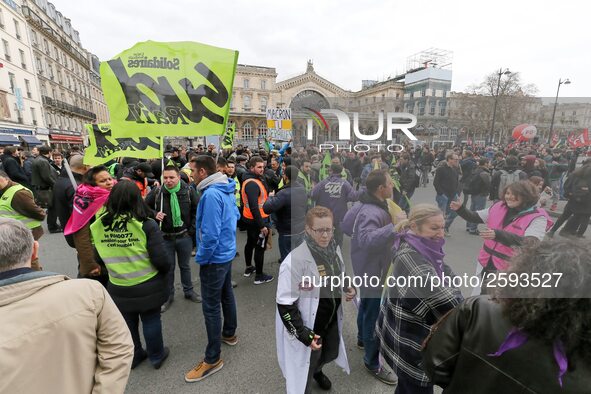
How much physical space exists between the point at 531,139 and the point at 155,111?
127 inches

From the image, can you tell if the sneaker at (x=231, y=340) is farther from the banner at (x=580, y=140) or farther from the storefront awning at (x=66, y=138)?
the storefront awning at (x=66, y=138)

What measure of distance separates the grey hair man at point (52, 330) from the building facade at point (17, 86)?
102 feet

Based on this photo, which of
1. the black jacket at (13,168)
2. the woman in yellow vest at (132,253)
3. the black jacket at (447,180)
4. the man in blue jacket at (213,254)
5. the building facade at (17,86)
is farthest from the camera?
the building facade at (17,86)

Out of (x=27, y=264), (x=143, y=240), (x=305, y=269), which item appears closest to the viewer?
(x=27, y=264)

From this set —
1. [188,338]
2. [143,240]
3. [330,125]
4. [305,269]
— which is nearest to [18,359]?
[143,240]

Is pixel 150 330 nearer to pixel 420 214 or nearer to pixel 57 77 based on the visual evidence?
pixel 420 214

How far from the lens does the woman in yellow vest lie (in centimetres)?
232

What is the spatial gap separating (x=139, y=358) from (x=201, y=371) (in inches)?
26.9

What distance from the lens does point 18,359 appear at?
1.14m

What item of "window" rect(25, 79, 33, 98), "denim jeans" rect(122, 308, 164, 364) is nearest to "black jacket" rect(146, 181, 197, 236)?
"denim jeans" rect(122, 308, 164, 364)

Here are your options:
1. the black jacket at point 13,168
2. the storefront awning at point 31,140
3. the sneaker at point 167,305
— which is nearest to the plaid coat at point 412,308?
the sneaker at point 167,305

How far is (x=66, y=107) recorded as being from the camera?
1449 inches

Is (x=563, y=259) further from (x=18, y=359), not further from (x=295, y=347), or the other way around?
(x=18, y=359)

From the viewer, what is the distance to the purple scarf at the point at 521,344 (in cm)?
95
